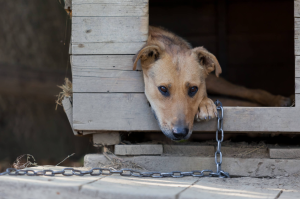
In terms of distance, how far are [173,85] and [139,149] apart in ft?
2.59

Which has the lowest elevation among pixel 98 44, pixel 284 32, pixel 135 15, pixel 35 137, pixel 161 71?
pixel 35 137

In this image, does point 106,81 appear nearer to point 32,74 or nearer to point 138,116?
point 138,116

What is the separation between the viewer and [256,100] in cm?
433

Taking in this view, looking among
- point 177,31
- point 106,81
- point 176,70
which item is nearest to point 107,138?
point 106,81

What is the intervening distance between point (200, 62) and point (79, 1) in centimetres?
138

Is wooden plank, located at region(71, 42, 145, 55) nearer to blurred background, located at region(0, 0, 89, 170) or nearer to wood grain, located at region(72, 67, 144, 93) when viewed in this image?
wood grain, located at region(72, 67, 144, 93)

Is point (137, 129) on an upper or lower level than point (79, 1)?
lower

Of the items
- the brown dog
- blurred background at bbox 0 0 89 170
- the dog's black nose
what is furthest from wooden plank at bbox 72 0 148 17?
blurred background at bbox 0 0 89 170

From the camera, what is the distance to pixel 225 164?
3.00 metres

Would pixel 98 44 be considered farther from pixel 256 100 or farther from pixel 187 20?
pixel 187 20

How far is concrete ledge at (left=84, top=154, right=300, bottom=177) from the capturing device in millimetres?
2947

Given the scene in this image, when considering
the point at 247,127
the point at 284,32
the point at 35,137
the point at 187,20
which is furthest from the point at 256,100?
the point at 35,137

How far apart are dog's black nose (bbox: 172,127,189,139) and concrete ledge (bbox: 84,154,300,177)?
518 mm

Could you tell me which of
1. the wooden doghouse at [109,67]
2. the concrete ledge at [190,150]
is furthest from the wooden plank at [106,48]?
the concrete ledge at [190,150]
